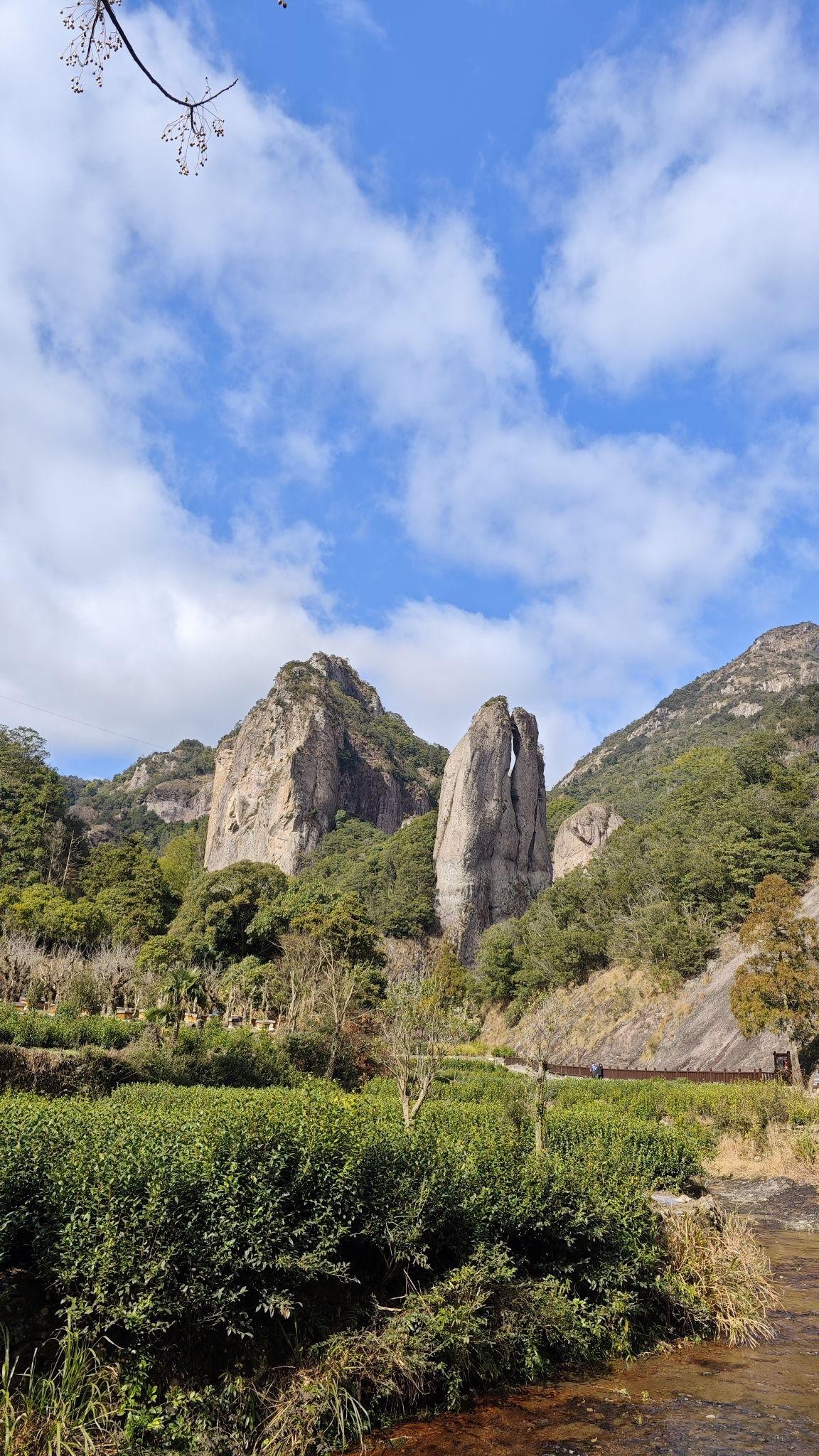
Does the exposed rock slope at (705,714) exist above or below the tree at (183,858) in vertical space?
above

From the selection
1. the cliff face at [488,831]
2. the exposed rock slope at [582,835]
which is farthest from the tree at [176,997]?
the exposed rock slope at [582,835]

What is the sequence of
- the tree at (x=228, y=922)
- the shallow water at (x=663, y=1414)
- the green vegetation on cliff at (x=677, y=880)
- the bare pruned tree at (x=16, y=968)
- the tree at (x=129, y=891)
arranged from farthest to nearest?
1. the tree at (x=129, y=891)
2. the tree at (x=228, y=922)
3. the green vegetation on cliff at (x=677, y=880)
4. the bare pruned tree at (x=16, y=968)
5. the shallow water at (x=663, y=1414)

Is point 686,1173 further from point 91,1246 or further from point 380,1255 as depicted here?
point 91,1246

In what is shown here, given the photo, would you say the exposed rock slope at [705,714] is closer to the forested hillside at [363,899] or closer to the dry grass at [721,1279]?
the forested hillside at [363,899]

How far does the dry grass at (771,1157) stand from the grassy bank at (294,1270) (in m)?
10.1

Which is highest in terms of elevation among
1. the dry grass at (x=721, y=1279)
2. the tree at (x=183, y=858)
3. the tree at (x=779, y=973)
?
the tree at (x=183, y=858)

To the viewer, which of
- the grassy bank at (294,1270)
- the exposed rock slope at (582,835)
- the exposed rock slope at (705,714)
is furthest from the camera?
the exposed rock slope at (705,714)

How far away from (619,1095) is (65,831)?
58.0 meters

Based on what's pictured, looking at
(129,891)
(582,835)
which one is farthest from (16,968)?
(582,835)

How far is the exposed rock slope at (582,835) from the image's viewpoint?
81000 mm

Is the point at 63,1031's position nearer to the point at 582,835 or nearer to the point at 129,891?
the point at 129,891

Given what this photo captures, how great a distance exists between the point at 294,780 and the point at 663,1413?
80.2 meters

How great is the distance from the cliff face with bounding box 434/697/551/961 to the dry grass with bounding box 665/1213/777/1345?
189 ft

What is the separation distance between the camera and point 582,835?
8206 centimetres
